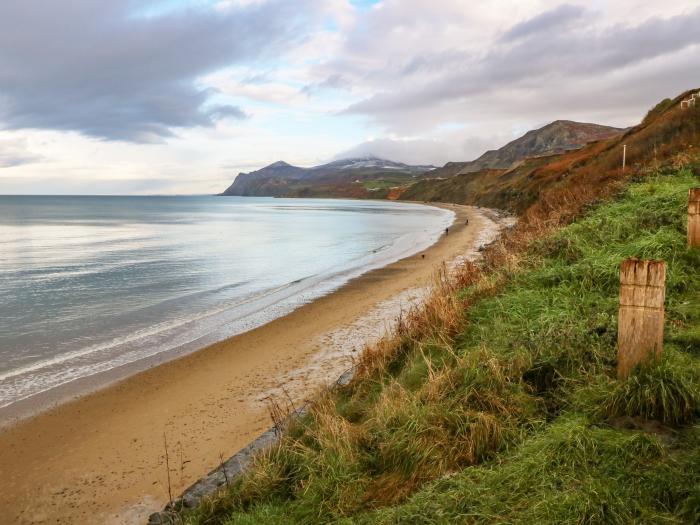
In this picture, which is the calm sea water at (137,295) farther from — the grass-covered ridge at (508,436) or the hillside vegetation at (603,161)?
the hillside vegetation at (603,161)

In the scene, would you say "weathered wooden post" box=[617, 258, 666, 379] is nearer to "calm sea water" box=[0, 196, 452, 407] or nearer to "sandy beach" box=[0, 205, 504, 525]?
"sandy beach" box=[0, 205, 504, 525]

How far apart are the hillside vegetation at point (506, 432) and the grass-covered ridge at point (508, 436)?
0.5 inches

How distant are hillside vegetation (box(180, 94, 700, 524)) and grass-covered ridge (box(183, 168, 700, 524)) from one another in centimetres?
1

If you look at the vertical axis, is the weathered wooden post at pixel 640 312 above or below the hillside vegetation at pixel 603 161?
below

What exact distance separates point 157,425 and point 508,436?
5.78 m

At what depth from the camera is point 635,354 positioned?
14.1 feet

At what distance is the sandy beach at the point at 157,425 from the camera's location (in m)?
6.06

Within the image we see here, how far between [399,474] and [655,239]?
719 cm

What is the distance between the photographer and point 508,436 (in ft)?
14.1

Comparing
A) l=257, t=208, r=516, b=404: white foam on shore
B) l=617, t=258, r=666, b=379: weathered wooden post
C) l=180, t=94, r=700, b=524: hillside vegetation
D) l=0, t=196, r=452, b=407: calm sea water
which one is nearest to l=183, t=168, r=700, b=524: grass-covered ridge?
l=180, t=94, r=700, b=524: hillside vegetation

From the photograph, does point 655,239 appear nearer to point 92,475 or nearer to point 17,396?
point 92,475

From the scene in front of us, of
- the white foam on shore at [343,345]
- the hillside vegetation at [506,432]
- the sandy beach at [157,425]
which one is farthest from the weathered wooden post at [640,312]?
the sandy beach at [157,425]

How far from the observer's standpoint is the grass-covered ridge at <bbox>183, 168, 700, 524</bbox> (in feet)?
10.9

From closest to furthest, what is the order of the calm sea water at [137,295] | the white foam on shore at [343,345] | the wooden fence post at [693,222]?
the wooden fence post at [693,222] < the white foam on shore at [343,345] < the calm sea water at [137,295]
